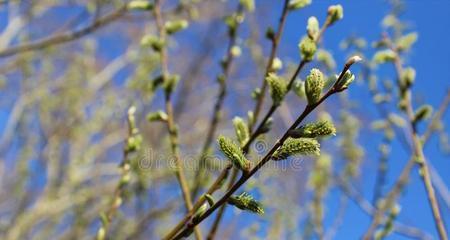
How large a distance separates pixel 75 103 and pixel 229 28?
4.10 meters

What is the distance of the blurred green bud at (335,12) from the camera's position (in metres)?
1.33

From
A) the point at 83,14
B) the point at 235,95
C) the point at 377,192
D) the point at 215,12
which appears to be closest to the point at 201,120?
the point at 235,95

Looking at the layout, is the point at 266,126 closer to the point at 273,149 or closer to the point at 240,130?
the point at 240,130

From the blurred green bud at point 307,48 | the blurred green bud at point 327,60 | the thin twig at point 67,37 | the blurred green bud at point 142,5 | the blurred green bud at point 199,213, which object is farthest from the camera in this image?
the thin twig at point 67,37

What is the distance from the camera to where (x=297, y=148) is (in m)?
0.77

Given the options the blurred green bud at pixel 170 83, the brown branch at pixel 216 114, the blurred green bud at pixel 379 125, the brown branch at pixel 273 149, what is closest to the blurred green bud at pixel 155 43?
the blurred green bud at pixel 170 83

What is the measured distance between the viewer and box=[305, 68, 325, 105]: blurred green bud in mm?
760

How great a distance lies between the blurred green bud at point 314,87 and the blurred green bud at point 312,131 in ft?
0.13

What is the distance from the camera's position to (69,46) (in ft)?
23.7

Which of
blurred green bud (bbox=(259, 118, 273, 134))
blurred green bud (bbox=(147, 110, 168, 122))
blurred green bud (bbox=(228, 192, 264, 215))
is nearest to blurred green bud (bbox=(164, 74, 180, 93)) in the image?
blurred green bud (bbox=(147, 110, 168, 122))

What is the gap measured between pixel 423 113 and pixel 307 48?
84 centimetres

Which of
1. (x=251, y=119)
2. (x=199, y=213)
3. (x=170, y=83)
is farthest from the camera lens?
(x=170, y=83)

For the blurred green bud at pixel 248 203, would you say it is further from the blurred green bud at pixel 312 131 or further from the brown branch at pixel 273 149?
the blurred green bud at pixel 312 131

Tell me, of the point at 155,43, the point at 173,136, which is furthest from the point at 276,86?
the point at 155,43
